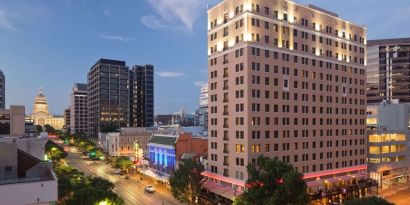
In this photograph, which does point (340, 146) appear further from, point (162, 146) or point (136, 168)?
point (136, 168)

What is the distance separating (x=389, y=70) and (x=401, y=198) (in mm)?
115834

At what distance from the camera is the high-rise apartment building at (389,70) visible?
168 meters

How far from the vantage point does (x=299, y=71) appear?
73.6m

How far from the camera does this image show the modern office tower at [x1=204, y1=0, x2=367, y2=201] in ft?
215

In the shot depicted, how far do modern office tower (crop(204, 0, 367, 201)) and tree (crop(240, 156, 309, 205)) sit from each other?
17.3 m

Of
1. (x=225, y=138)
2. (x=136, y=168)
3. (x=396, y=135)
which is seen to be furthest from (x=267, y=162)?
(x=136, y=168)

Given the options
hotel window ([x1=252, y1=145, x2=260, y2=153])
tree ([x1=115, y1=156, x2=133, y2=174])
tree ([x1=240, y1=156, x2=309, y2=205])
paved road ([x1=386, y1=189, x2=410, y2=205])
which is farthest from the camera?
tree ([x1=115, y1=156, x2=133, y2=174])

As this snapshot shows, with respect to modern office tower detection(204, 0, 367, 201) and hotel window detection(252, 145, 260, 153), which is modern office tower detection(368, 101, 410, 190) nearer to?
modern office tower detection(204, 0, 367, 201)

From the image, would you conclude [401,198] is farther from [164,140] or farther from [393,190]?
[164,140]

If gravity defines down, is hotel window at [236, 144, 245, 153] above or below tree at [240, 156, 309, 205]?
above

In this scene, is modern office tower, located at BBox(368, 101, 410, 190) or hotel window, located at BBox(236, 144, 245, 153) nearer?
hotel window, located at BBox(236, 144, 245, 153)

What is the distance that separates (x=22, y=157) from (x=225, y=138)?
3990 centimetres

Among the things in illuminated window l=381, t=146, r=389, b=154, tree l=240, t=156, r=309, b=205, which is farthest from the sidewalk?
tree l=240, t=156, r=309, b=205

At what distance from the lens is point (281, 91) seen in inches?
2749
